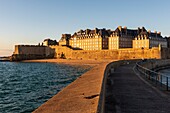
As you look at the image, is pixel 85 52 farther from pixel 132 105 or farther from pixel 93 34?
pixel 132 105

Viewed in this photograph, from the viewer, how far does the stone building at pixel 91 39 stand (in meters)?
Result: 103

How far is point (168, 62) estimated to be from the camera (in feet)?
184

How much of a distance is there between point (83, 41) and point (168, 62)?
59.5 meters

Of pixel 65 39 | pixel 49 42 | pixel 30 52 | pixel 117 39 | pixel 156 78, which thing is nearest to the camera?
pixel 156 78

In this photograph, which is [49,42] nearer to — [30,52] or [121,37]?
[30,52]

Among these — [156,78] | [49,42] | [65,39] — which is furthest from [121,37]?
[156,78]

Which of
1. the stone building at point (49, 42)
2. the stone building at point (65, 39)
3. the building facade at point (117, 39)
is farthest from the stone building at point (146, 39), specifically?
the stone building at point (49, 42)

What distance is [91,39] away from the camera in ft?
347

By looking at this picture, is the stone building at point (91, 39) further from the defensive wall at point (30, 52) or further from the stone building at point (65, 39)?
the defensive wall at point (30, 52)

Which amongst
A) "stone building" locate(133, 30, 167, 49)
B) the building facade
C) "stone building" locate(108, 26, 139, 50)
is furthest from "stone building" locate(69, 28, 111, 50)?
"stone building" locate(133, 30, 167, 49)

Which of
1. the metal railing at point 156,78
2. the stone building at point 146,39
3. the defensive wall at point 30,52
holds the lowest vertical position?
the metal railing at point 156,78

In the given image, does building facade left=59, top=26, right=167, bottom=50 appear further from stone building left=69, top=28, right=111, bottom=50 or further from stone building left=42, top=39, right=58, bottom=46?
stone building left=42, top=39, right=58, bottom=46

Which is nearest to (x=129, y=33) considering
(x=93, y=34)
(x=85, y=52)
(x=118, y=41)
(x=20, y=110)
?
(x=118, y=41)

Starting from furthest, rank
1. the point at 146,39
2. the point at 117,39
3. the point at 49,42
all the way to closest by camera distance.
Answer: the point at 49,42
the point at 117,39
the point at 146,39
